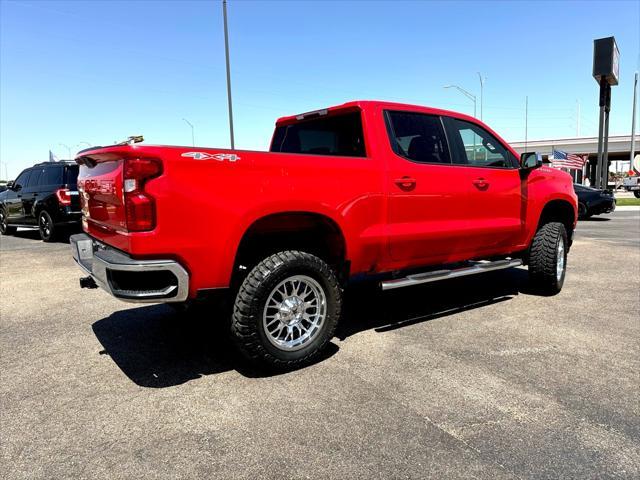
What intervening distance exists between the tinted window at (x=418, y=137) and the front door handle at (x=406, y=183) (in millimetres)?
241

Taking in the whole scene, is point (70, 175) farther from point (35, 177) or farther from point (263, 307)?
point (263, 307)

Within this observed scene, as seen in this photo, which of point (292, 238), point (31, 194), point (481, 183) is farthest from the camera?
point (31, 194)

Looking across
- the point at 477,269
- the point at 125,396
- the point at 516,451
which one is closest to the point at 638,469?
the point at 516,451

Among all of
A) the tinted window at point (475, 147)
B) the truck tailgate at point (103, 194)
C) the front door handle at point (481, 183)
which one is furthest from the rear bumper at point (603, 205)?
the truck tailgate at point (103, 194)

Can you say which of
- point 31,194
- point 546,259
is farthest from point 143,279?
point 31,194

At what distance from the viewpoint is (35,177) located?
39.3ft

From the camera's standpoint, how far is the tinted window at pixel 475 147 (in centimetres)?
496

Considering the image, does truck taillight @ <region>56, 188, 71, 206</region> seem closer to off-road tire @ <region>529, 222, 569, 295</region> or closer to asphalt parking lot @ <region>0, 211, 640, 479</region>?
asphalt parking lot @ <region>0, 211, 640, 479</region>

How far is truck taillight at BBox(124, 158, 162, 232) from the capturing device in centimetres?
300

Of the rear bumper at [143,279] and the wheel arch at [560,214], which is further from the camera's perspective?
the wheel arch at [560,214]

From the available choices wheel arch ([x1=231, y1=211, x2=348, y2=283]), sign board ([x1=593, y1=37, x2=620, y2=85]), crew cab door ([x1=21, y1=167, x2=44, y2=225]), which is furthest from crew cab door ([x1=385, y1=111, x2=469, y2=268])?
sign board ([x1=593, y1=37, x2=620, y2=85])

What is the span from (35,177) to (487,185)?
11.2m

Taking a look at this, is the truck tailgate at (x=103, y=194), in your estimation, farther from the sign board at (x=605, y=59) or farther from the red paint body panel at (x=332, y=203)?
the sign board at (x=605, y=59)

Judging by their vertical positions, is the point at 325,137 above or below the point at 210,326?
above
